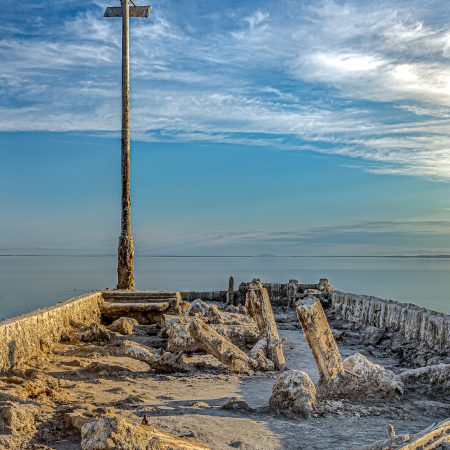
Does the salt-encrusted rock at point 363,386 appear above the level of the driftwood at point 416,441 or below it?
below

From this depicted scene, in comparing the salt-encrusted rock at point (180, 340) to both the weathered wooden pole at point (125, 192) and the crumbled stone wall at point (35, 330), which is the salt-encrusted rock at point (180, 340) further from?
the weathered wooden pole at point (125, 192)

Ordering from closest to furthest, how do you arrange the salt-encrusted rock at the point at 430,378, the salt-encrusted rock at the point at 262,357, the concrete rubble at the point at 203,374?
the concrete rubble at the point at 203,374 → the salt-encrusted rock at the point at 430,378 → the salt-encrusted rock at the point at 262,357

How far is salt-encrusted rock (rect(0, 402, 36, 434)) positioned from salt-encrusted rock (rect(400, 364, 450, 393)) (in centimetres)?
469

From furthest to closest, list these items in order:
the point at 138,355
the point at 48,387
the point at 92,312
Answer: the point at 92,312 < the point at 138,355 < the point at 48,387

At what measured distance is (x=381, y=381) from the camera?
6.87 meters

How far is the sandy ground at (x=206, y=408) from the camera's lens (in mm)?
5059

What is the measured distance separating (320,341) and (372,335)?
493cm

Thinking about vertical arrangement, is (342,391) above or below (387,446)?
below

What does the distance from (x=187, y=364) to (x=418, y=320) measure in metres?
4.31

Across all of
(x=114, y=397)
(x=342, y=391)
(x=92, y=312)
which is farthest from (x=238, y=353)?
(x=92, y=312)

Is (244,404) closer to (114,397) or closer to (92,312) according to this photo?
(114,397)

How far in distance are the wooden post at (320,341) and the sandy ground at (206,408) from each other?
1.89ft

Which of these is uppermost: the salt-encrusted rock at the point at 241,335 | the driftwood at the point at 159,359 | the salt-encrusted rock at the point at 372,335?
the driftwood at the point at 159,359

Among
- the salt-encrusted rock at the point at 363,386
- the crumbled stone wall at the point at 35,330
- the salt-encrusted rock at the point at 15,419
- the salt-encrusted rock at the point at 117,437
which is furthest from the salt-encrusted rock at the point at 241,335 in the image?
the salt-encrusted rock at the point at 117,437
